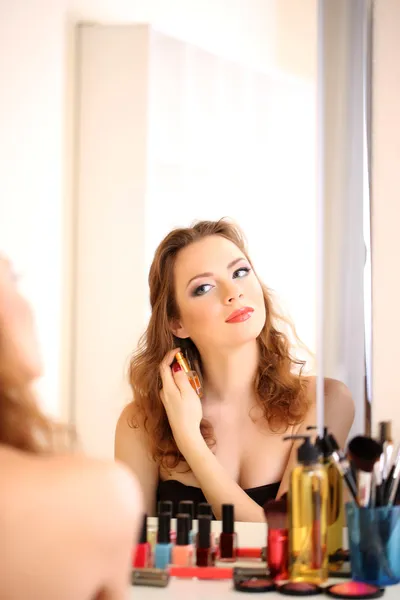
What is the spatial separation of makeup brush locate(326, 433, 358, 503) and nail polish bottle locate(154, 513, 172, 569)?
10.9 inches

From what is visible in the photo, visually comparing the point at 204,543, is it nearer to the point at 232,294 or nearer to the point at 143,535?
the point at 143,535

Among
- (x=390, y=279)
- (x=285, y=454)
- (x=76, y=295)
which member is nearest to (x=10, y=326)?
(x=76, y=295)

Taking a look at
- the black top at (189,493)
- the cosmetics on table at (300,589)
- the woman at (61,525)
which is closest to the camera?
the woman at (61,525)

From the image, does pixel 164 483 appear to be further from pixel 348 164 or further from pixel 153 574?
pixel 348 164

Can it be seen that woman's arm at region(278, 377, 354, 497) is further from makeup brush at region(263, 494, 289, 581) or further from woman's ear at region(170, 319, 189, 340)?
woman's ear at region(170, 319, 189, 340)

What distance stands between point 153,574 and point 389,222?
2.18 ft

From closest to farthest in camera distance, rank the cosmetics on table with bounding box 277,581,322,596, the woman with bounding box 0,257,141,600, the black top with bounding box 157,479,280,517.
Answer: the woman with bounding box 0,257,141,600, the cosmetics on table with bounding box 277,581,322,596, the black top with bounding box 157,479,280,517

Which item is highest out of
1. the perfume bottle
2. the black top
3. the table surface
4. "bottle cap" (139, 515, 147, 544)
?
the perfume bottle

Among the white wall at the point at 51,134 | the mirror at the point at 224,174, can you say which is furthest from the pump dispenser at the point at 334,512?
the white wall at the point at 51,134

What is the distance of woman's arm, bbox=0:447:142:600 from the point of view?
0.66 meters

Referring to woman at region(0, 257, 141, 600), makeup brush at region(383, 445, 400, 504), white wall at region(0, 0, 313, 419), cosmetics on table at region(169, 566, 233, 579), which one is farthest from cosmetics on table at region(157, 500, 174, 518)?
woman at region(0, 257, 141, 600)

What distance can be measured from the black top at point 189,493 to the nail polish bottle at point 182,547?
59 mm

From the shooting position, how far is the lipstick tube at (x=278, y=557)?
3.52ft

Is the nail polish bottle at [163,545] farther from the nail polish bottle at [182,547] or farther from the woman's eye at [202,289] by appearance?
the woman's eye at [202,289]
